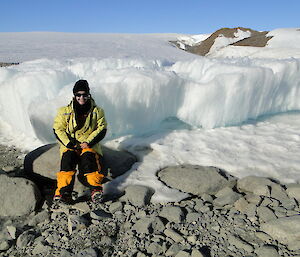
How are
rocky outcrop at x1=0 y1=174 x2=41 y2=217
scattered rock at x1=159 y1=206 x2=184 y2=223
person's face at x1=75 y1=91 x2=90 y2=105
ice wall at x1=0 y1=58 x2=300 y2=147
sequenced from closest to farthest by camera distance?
scattered rock at x1=159 y1=206 x2=184 y2=223
rocky outcrop at x1=0 y1=174 x2=41 y2=217
person's face at x1=75 y1=91 x2=90 y2=105
ice wall at x1=0 y1=58 x2=300 y2=147

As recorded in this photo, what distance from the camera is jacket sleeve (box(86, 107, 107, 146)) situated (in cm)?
295

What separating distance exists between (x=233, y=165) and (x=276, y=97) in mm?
2265

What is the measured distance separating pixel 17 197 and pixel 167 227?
56.1 inches

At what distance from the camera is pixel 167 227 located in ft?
7.64

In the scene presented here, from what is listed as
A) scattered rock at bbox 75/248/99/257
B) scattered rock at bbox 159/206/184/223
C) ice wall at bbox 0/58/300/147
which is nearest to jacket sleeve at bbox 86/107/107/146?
ice wall at bbox 0/58/300/147

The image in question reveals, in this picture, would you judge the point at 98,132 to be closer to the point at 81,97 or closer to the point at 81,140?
the point at 81,140

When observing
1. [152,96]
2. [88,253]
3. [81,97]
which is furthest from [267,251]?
[152,96]

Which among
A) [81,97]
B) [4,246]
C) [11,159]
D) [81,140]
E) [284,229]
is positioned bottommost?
[11,159]

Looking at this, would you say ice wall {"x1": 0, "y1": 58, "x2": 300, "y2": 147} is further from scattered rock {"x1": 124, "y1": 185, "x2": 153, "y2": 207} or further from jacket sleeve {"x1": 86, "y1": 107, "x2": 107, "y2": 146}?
scattered rock {"x1": 124, "y1": 185, "x2": 153, "y2": 207}

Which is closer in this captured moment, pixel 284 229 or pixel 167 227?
pixel 284 229

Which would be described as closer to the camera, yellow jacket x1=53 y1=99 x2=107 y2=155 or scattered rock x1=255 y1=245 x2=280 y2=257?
scattered rock x1=255 y1=245 x2=280 y2=257

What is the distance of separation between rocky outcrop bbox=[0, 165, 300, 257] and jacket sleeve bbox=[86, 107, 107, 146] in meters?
0.60

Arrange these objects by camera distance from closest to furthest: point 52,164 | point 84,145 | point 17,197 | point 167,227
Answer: point 167,227 → point 17,197 → point 84,145 → point 52,164

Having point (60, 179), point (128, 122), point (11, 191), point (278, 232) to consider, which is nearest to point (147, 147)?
point (128, 122)
